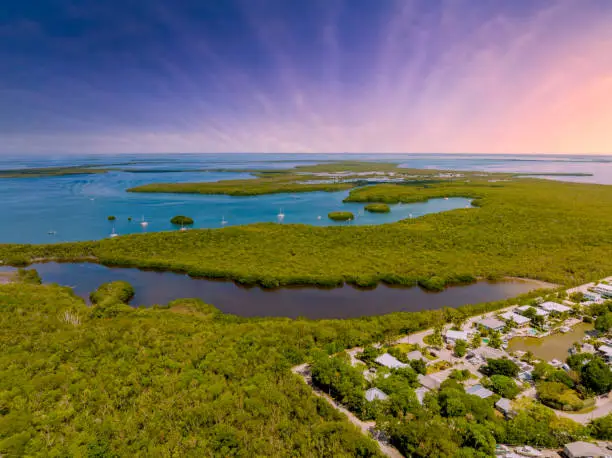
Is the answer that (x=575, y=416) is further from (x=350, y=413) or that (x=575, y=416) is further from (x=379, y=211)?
(x=379, y=211)

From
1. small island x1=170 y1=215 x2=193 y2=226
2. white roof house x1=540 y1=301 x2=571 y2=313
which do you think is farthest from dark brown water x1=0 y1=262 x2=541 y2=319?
small island x1=170 y1=215 x2=193 y2=226

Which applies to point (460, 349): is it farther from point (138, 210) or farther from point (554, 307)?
point (138, 210)

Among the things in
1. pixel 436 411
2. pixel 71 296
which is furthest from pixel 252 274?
pixel 436 411

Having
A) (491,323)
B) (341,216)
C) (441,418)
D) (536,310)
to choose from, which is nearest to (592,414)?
(441,418)

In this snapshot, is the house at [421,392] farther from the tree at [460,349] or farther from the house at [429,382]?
the tree at [460,349]

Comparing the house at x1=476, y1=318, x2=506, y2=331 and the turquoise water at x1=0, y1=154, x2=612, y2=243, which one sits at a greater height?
the turquoise water at x1=0, y1=154, x2=612, y2=243

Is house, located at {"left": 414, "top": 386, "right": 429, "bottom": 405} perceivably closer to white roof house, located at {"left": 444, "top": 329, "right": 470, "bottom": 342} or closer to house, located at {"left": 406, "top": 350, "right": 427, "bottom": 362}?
house, located at {"left": 406, "top": 350, "right": 427, "bottom": 362}
